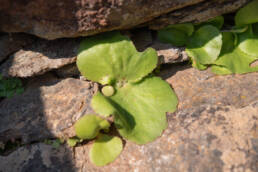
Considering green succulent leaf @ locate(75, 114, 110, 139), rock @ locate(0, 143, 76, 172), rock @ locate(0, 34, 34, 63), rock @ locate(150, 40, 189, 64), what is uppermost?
rock @ locate(0, 34, 34, 63)

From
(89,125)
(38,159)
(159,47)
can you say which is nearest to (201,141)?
(89,125)

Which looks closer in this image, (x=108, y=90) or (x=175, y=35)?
(x=108, y=90)

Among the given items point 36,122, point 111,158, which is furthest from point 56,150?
point 111,158

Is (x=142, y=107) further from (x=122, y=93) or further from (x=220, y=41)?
(x=220, y=41)

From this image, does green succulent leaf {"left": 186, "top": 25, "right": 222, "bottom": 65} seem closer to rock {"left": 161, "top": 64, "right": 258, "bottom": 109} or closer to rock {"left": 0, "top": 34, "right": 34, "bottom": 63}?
rock {"left": 161, "top": 64, "right": 258, "bottom": 109}

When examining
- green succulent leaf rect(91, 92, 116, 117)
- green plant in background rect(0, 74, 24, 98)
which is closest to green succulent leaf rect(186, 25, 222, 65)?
green succulent leaf rect(91, 92, 116, 117)

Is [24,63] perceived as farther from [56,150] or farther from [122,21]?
[122,21]
